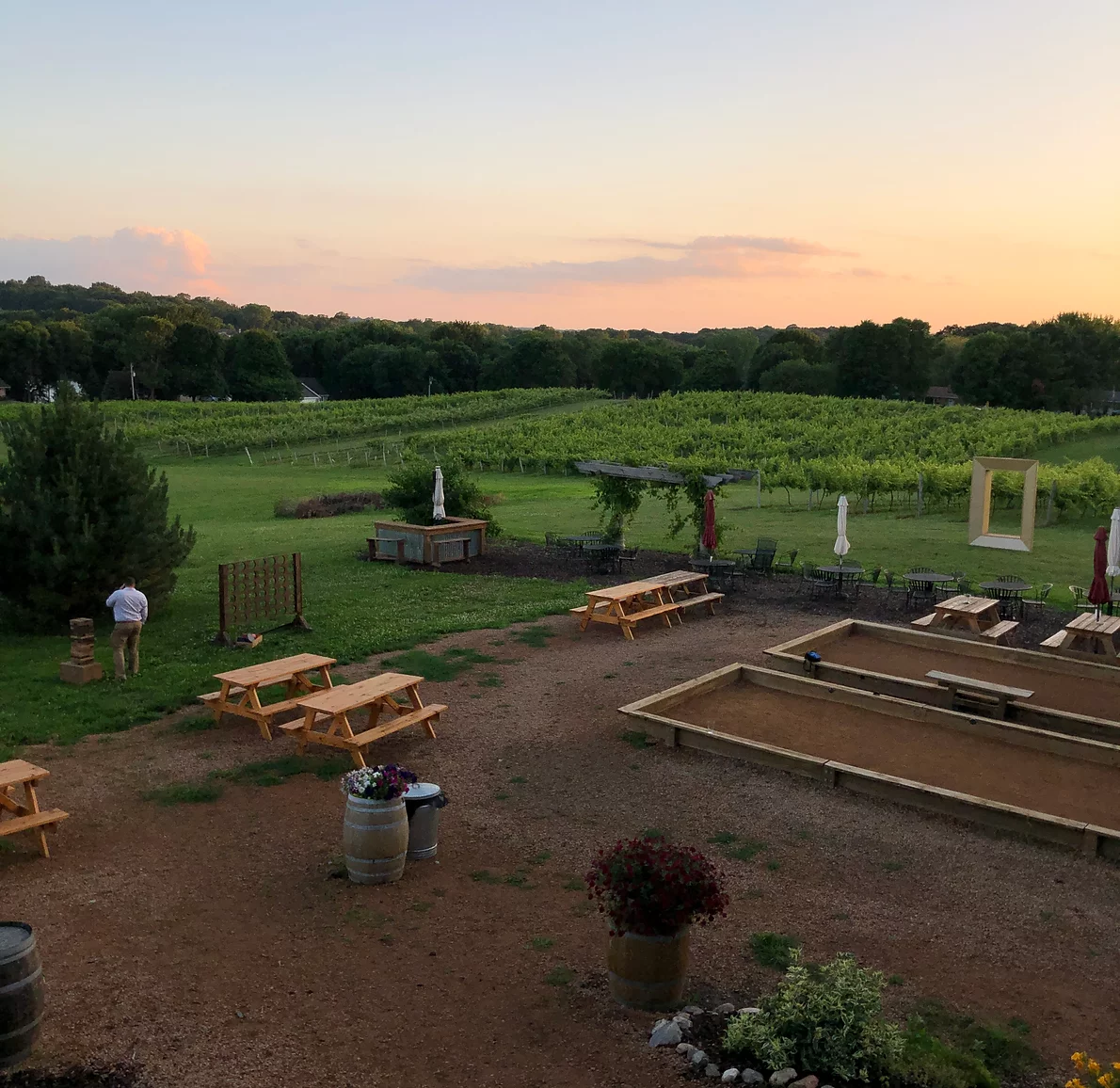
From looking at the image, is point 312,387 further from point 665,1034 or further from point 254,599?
point 665,1034

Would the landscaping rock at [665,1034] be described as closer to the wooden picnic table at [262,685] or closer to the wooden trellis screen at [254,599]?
the wooden picnic table at [262,685]

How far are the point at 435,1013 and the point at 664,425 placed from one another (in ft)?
202

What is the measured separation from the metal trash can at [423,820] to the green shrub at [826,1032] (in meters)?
3.18

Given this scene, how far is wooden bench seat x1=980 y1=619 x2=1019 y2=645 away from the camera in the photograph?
14992mm

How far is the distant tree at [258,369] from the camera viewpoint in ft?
325

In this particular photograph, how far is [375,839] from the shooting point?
Result: 745 centimetres

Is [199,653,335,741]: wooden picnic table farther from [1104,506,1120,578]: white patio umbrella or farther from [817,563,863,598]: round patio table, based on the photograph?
[1104,506,1120,578]: white patio umbrella

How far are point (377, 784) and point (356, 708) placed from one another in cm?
333

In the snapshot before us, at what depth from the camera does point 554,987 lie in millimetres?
6156

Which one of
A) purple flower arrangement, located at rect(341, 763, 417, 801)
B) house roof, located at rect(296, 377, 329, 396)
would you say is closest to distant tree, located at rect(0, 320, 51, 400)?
house roof, located at rect(296, 377, 329, 396)

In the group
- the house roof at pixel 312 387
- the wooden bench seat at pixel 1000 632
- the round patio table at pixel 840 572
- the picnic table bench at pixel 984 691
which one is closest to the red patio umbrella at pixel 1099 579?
the wooden bench seat at pixel 1000 632

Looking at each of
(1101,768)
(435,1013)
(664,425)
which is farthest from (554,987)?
(664,425)

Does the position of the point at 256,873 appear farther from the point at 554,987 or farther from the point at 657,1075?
the point at 657,1075

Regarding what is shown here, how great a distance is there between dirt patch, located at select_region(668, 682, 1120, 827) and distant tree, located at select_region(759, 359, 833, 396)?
86866 mm
